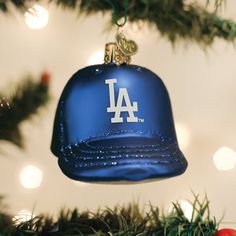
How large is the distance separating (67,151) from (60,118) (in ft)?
0.11

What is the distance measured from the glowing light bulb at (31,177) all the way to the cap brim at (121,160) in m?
0.34

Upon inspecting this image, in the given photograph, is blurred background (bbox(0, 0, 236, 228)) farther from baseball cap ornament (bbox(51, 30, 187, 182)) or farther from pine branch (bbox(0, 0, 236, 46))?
baseball cap ornament (bbox(51, 30, 187, 182))

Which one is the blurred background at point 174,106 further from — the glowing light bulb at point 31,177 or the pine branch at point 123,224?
the pine branch at point 123,224

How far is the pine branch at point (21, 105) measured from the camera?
0.52 m

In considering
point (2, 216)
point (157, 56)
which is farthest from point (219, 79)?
point (2, 216)

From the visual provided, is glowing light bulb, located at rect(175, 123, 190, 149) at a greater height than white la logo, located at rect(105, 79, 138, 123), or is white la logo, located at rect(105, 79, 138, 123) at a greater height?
glowing light bulb, located at rect(175, 123, 190, 149)

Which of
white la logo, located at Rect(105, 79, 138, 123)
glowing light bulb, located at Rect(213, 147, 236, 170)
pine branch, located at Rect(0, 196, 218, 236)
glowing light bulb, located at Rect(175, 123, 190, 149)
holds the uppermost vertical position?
glowing light bulb, located at Rect(175, 123, 190, 149)

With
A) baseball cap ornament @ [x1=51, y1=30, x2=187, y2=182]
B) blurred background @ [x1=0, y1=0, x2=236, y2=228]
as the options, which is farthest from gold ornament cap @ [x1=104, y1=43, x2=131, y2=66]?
blurred background @ [x1=0, y1=0, x2=236, y2=228]

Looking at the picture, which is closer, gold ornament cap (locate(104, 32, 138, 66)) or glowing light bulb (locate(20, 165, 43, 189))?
gold ornament cap (locate(104, 32, 138, 66))

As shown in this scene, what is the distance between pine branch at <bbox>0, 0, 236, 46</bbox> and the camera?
19.8 inches

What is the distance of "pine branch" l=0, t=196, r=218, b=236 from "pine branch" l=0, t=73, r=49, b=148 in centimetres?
11

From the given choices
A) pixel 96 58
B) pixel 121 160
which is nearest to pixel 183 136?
pixel 96 58

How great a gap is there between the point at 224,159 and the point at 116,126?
0.41m

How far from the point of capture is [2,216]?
424 millimetres
